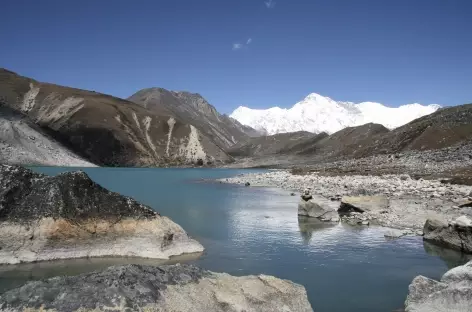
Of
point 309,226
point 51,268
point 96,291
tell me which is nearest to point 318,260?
point 309,226

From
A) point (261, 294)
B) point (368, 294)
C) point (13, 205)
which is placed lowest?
point (368, 294)

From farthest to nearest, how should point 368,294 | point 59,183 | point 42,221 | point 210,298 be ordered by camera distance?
point 59,183, point 42,221, point 368,294, point 210,298

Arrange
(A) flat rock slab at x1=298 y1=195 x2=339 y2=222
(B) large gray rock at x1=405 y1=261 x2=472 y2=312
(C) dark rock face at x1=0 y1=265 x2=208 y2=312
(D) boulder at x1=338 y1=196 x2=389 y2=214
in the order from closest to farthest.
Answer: (C) dark rock face at x1=0 y1=265 x2=208 y2=312 → (B) large gray rock at x1=405 y1=261 x2=472 y2=312 → (A) flat rock slab at x1=298 y1=195 x2=339 y2=222 → (D) boulder at x1=338 y1=196 x2=389 y2=214

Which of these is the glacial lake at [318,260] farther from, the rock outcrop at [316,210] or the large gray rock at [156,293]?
the large gray rock at [156,293]

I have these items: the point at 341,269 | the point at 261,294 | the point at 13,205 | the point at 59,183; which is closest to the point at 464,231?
the point at 341,269

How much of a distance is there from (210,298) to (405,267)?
46.6 ft

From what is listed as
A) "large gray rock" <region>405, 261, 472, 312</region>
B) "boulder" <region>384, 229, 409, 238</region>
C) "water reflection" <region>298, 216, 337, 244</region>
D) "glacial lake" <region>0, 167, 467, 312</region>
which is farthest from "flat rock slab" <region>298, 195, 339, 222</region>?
"large gray rock" <region>405, 261, 472, 312</region>

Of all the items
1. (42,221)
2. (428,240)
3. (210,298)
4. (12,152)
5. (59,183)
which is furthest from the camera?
(12,152)

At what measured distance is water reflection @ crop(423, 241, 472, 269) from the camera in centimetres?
2145

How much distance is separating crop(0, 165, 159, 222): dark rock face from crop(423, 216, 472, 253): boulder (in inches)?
728

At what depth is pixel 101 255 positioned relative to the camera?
20.7 m

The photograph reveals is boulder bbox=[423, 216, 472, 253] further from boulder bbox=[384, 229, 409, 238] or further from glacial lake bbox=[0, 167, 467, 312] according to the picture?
boulder bbox=[384, 229, 409, 238]

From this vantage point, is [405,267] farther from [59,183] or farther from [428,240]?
[59,183]

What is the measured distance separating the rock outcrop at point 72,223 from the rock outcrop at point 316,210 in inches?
647
